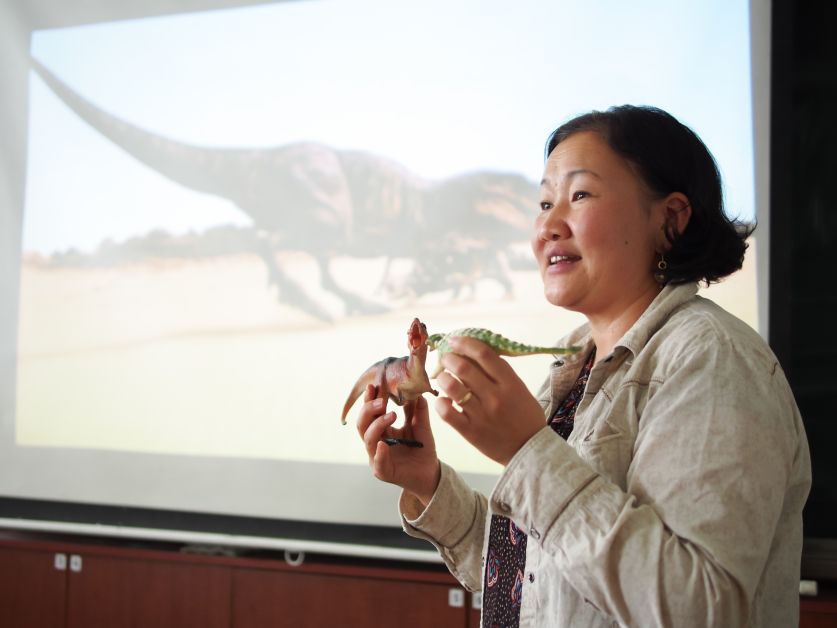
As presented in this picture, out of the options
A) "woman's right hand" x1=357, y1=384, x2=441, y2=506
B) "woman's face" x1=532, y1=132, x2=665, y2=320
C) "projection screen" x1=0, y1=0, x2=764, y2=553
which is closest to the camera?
"woman's face" x1=532, y1=132, x2=665, y2=320

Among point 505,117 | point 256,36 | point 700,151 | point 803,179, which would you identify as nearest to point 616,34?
point 505,117

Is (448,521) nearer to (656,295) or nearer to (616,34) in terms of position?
(656,295)

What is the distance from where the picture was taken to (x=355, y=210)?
8.96 ft

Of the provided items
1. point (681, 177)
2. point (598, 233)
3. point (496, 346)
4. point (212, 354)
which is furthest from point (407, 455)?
point (212, 354)

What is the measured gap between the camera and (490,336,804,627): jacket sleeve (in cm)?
77

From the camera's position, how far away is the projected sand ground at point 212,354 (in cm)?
262

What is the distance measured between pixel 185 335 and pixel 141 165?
0.71 m

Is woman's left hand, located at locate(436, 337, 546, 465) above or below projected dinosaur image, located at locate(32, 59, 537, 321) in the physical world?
below

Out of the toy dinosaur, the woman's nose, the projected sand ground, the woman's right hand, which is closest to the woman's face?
the woman's nose

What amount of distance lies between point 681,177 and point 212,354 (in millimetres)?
2149

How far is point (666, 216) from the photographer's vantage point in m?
1.08

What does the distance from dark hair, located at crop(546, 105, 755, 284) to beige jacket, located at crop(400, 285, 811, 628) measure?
10 cm

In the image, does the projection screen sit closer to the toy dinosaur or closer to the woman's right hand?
the woman's right hand

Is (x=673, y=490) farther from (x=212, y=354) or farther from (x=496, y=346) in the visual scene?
(x=212, y=354)
